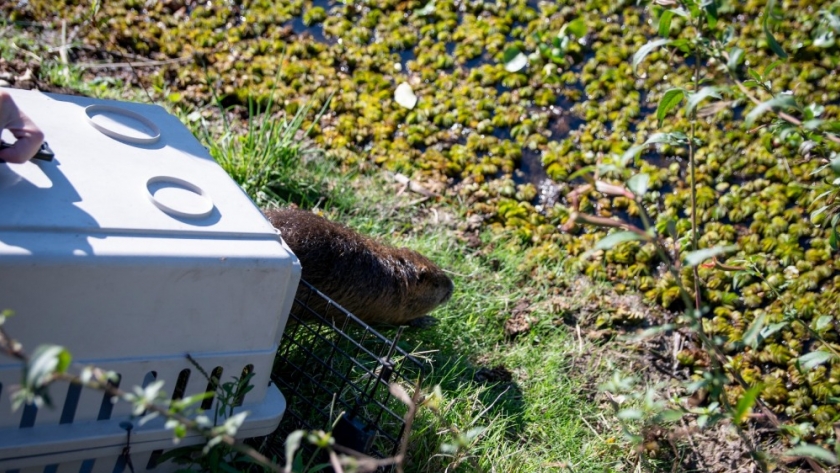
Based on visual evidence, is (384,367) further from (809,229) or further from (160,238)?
(809,229)

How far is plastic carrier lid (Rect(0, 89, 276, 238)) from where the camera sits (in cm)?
193

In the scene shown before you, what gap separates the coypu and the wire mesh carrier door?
0.57 ft

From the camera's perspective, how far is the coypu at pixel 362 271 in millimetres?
3383

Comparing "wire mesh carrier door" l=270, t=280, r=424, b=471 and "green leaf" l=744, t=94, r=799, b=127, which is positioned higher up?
"green leaf" l=744, t=94, r=799, b=127

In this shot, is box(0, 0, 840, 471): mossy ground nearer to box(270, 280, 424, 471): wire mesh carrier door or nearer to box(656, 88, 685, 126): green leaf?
box(270, 280, 424, 471): wire mesh carrier door

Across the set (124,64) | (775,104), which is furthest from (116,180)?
(124,64)

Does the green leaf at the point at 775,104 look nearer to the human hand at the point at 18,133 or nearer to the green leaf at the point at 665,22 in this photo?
the green leaf at the point at 665,22

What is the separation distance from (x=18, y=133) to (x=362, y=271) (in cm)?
185

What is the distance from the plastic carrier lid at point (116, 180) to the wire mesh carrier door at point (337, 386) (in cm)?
50

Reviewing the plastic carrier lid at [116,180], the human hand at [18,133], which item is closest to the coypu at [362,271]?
the plastic carrier lid at [116,180]

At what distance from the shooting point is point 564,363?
3.67m

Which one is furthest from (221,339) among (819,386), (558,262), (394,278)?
(819,386)

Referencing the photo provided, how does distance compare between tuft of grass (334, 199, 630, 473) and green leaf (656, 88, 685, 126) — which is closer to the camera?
green leaf (656, 88, 685, 126)

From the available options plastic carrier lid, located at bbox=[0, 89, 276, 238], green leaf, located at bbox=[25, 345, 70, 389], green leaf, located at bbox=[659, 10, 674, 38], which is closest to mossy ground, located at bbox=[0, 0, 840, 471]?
plastic carrier lid, located at bbox=[0, 89, 276, 238]
